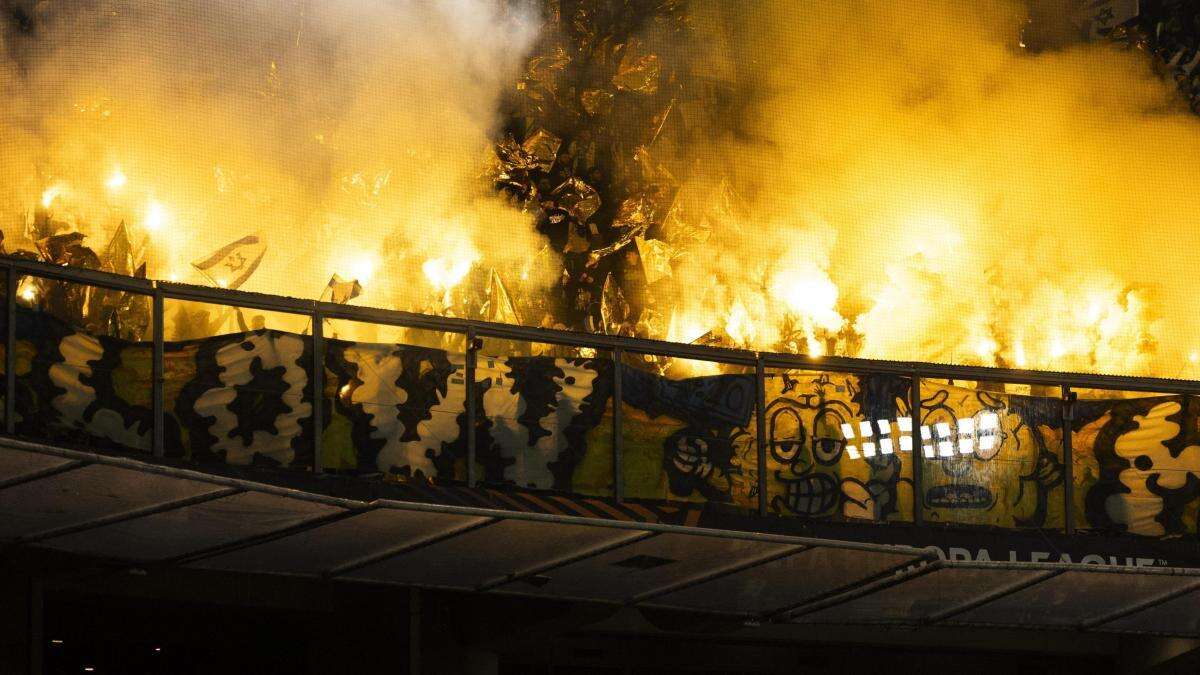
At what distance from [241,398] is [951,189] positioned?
1432 cm

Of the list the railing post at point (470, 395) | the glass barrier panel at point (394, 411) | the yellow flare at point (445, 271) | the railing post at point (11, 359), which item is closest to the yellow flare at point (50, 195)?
the yellow flare at point (445, 271)

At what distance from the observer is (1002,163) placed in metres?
23.2

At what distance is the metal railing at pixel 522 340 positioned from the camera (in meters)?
10.2

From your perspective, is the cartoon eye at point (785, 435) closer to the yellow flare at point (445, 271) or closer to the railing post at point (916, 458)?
the railing post at point (916, 458)

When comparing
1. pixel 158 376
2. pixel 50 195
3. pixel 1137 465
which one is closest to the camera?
pixel 158 376

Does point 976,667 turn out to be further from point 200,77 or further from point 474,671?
point 200,77

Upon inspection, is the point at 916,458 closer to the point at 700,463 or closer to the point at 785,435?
the point at 785,435

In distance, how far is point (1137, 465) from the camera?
13898mm

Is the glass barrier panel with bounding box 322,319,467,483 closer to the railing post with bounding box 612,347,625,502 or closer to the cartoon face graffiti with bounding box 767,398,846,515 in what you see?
the railing post with bounding box 612,347,625,502

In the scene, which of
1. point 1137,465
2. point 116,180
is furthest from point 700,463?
point 116,180

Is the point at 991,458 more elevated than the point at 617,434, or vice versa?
the point at 617,434

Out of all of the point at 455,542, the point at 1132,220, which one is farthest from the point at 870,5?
the point at 455,542

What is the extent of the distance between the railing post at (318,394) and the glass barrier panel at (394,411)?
0.41 ft

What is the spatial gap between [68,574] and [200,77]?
9177mm
